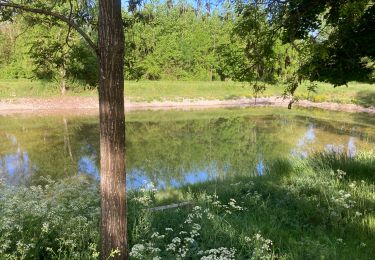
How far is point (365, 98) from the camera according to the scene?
41.7 m

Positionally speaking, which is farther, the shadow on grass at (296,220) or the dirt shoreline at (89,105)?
the dirt shoreline at (89,105)

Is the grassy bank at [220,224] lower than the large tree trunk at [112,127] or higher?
lower

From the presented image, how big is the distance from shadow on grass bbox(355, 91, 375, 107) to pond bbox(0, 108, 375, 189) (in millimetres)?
6023

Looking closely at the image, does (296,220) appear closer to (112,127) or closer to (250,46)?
(250,46)

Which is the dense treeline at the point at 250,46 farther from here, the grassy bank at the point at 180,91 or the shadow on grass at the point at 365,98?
the shadow on grass at the point at 365,98

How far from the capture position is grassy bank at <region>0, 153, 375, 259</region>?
4988 mm

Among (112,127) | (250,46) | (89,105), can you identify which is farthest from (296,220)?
(89,105)

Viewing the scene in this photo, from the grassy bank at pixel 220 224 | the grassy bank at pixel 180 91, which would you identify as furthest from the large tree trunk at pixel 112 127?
the grassy bank at pixel 180 91

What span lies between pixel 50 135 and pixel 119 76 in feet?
66.8

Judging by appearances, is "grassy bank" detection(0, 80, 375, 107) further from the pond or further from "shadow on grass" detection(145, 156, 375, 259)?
"shadow on grass" detection(145, 156, 375, 259)

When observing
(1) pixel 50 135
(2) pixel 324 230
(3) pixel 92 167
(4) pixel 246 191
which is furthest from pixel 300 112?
(2) pixel 324 230

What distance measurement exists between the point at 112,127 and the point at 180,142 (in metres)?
17.2

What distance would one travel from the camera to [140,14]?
18.3 feet

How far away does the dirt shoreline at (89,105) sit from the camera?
114 feet
